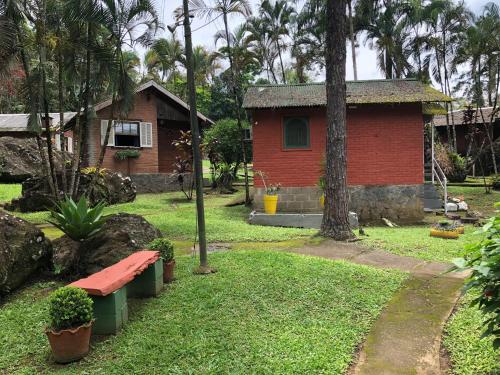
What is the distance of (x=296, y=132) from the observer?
42.6ft

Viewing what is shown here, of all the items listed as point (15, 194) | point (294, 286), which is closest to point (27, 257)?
point (294, 286)

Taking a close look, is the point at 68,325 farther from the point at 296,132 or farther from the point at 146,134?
the point at 146,134

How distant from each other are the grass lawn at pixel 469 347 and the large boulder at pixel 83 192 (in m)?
9.33

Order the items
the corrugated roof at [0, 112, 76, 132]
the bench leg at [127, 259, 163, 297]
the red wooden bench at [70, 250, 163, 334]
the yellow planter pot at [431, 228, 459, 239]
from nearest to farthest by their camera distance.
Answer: the red wooden bench at [70, 250, 163, 334]
the bench leg at [127, 259, 163, 297]
the yellow planter pot at [431, 228, 459, 239]
the corrugated roof at [0, 112, 76, 132]

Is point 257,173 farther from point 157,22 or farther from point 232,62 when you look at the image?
point 232,62

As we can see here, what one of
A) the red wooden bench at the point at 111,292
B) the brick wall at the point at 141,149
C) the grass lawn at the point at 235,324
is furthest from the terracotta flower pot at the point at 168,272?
the brick wall at the point at 141,149

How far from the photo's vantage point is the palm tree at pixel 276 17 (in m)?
23.9

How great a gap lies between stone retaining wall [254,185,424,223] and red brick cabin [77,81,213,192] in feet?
24.0

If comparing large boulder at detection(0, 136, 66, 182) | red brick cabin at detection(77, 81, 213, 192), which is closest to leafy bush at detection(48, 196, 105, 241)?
red brick cabin at detection(77, 81, 213, 192)

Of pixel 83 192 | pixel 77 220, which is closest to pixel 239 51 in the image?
pixel 83 192

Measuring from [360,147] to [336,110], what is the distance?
16.3 ft

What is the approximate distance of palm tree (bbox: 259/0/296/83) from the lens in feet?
78.4

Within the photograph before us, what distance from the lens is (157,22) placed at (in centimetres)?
985

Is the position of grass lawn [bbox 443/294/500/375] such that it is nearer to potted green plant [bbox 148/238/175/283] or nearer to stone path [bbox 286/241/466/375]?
stone path [bbox 286/241/466/375]
